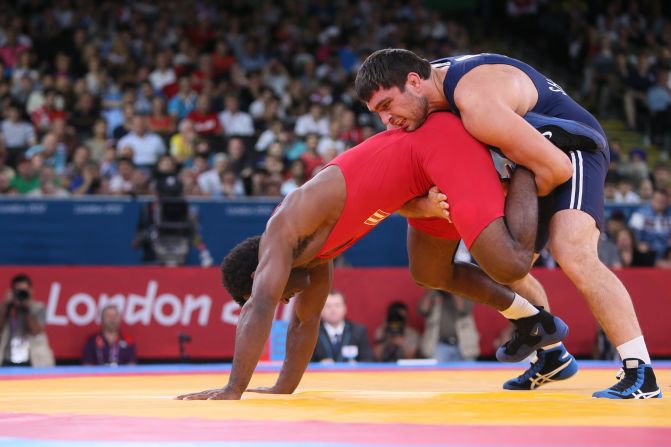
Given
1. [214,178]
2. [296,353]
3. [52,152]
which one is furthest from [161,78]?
[296,353]

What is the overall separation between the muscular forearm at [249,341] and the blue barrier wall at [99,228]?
5.00 metres

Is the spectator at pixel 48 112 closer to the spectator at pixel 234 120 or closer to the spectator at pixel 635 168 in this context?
the spectator at pixel 234 120

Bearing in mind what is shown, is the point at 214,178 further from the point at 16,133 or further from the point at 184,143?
the point at 16,133

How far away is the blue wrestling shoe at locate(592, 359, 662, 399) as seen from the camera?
358 cm

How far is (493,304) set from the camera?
171 inches

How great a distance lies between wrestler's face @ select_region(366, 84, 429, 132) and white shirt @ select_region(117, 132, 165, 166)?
617cm

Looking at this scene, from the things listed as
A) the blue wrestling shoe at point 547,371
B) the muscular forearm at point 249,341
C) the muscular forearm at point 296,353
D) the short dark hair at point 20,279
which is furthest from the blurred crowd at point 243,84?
the muscular forearm at point 249,341

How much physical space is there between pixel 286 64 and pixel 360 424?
993cm

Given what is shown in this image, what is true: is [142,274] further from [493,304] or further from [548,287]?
[493,304]

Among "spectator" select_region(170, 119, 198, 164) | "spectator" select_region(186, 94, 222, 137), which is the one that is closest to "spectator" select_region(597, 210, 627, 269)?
"spectator" select_region(170, 119, 198, 164)

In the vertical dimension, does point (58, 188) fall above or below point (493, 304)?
above

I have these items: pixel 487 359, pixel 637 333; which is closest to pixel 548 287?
pixel 487 359

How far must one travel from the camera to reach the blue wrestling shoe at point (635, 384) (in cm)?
358

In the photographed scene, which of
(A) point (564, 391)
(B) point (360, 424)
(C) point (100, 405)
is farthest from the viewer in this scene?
(A) point (564, 391)
